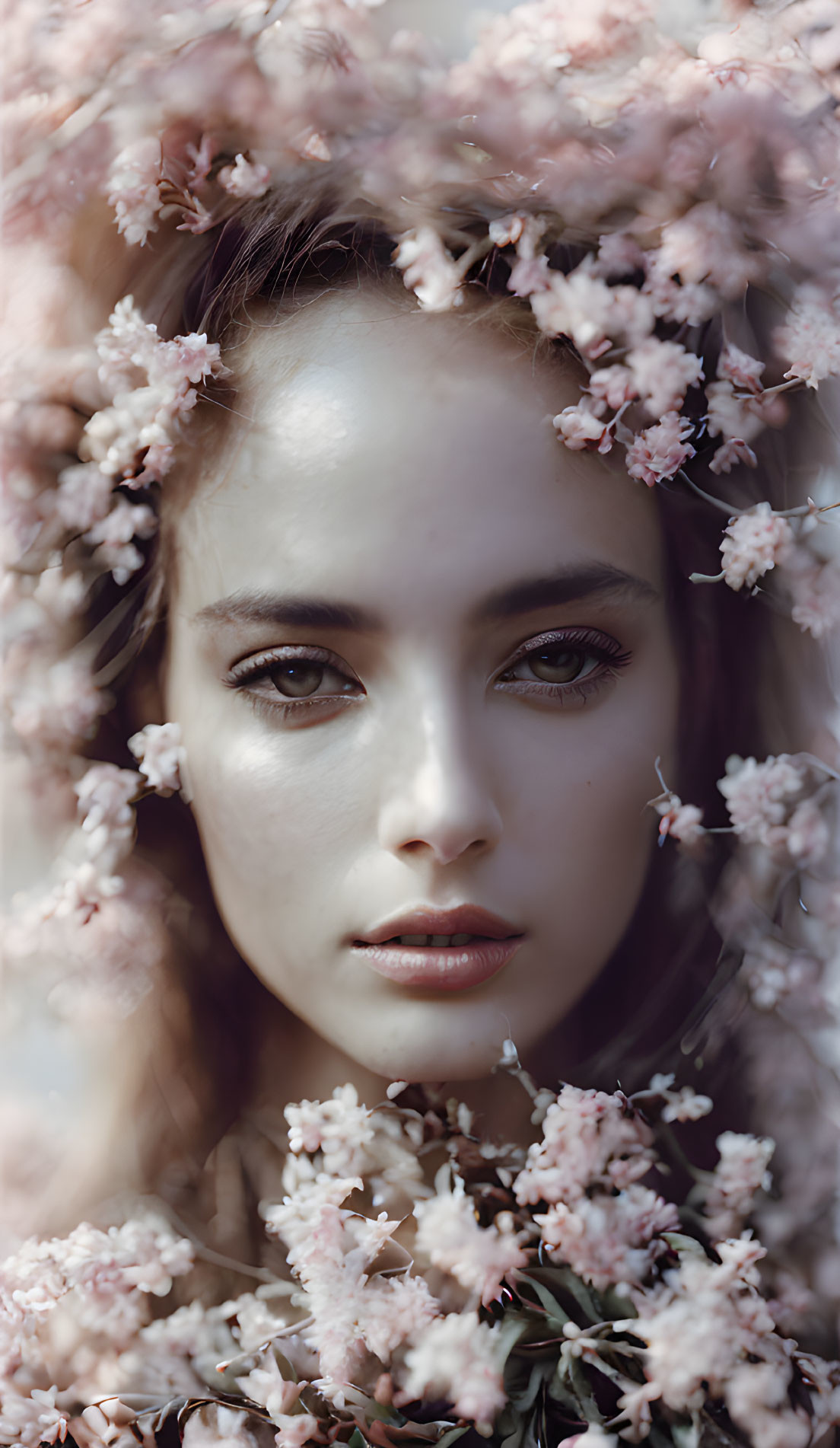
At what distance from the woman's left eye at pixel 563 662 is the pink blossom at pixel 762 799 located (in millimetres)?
162

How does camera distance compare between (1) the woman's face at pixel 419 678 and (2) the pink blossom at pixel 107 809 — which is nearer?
(1) the woman's face at pixel 419 678

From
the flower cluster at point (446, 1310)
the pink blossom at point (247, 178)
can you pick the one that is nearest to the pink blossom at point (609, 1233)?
the flower cluster at point (446, 1310)

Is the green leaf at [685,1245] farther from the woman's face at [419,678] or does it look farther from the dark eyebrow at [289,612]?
the dark eyebrow at [289,612]

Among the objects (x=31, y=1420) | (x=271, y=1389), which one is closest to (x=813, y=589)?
(x=271, y=1389)

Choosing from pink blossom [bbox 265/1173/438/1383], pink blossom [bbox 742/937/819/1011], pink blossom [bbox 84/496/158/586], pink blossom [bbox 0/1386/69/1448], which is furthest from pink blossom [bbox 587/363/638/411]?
pink blossom [bbox 0/1386/69/1448]

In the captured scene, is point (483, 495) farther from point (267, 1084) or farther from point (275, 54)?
point (267, 1084)

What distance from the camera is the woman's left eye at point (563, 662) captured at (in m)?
1.11

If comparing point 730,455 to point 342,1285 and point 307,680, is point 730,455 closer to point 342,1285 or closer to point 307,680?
point 307,680

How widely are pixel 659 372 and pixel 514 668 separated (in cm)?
30

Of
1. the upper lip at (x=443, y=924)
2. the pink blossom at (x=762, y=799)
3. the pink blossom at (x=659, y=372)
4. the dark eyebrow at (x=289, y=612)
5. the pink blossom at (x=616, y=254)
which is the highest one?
the pink blossom at (x=616, y=254)

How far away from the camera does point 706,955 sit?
48.2 inches

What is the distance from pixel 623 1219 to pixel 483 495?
653 mm

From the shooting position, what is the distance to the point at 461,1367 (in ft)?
3.43

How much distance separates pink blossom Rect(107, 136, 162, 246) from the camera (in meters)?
1.14
